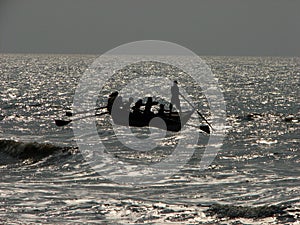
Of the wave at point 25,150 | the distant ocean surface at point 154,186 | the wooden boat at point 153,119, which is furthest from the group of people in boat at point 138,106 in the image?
the wave at point 25,150

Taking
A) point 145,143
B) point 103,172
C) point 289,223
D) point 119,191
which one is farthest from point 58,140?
point 289,223

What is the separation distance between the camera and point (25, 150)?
1735 inches

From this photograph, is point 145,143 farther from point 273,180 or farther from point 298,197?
point 298,197

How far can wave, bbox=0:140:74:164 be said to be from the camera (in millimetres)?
41844

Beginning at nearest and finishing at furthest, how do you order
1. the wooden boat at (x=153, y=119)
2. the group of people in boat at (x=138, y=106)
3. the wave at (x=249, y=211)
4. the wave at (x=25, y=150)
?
1. the wave at (x=249, y=211)
2. the wave at (x=25, y=150)
3. the group of people in boat at (x=138, y=106)
4. the wooden boat at (x=153, y=119)

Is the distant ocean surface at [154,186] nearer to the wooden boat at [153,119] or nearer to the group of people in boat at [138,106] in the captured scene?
the wooden boat at [153,119]

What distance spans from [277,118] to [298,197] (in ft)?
146

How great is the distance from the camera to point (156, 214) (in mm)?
25391

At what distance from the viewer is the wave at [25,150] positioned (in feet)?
137

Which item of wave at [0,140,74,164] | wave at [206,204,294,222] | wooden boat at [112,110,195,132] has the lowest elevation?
wave at [206,204,294,222]

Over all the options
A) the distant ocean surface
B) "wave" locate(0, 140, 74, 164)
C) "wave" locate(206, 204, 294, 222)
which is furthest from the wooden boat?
"wave" locate(206, 204, 294, 222)

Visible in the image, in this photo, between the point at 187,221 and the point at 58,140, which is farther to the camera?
the point at 58,140

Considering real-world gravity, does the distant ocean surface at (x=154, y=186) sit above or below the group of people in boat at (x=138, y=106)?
below

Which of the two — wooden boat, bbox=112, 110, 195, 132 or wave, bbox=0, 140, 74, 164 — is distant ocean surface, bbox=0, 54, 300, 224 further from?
wooden boat, bbox=112, 110, 195, 132
